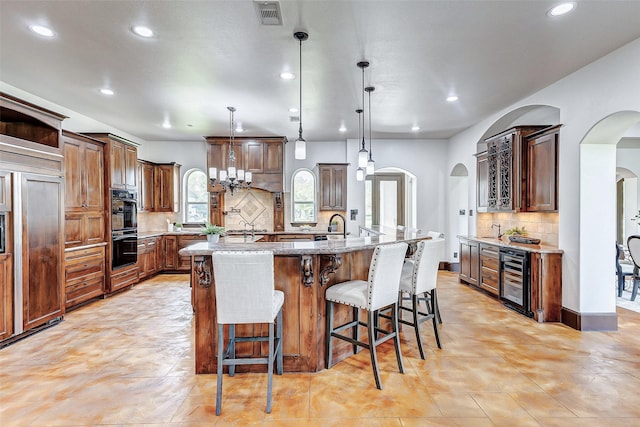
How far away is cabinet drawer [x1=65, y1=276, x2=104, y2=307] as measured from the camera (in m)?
4.41

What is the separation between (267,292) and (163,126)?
5.00 m

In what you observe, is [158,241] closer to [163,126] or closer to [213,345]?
[163,126]

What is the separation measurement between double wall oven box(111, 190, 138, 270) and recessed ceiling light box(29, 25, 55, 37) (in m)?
2.72

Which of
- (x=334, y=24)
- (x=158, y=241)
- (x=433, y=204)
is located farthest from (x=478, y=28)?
(x=158, y=241)

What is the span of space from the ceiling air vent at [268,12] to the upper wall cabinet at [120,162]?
368 centimetres

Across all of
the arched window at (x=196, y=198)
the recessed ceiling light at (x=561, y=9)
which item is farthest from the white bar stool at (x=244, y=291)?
the arched window at (x=196, y=198)

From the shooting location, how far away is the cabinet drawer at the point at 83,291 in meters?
4.41

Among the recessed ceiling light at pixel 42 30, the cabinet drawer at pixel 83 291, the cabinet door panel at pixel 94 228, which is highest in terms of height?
the recessed ceiling light at pixel 42 30

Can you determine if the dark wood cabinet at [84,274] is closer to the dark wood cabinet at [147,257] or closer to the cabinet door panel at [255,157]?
the dark wood cabinet at [147,257]

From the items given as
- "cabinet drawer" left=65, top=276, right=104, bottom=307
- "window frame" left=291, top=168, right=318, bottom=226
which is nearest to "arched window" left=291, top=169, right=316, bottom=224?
"window frame" left=291, top=168, right=318, bottom=226

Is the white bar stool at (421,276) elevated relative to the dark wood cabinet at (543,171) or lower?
lower

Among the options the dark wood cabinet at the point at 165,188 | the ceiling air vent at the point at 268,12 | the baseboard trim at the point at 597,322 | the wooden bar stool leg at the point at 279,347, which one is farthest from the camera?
the dark wood cabinet at the point at 165,188

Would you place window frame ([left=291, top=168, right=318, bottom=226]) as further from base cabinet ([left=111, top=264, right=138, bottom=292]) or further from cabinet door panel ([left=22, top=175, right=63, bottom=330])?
cabinet door panel ([left=22, top=175, right=63, bottom=330])

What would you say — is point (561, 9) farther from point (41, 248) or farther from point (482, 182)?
point (41, 248)
